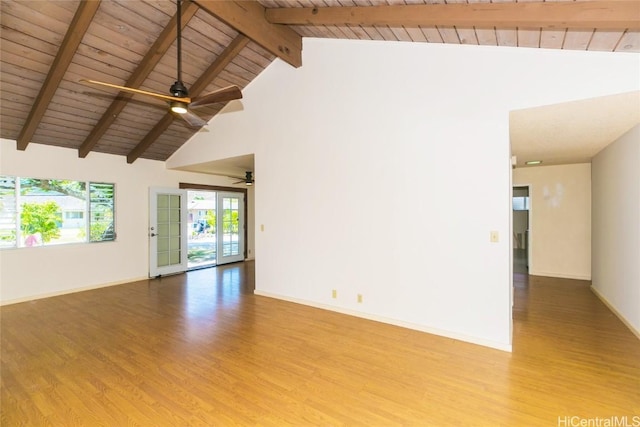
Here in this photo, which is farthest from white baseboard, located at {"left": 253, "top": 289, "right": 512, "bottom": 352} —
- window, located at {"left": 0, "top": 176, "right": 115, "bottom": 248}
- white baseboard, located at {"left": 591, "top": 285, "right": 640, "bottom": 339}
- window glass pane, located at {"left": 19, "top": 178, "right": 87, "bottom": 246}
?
window glass pane, located at {"left": 19, "top": 178, "right": 87, "bottom": 246}

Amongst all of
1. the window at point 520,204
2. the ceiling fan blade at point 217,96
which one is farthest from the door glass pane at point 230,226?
the window at point 520,204

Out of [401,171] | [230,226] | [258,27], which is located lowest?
[230,226]

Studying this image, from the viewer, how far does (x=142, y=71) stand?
397 centimetres

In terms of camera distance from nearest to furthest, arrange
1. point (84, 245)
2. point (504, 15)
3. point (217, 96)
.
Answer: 1. point (504, 15)
2. point (217, 96)
3. point (84, 245)

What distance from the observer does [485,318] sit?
312cm

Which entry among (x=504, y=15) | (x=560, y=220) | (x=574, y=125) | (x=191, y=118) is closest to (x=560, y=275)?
(x=560, y=220)

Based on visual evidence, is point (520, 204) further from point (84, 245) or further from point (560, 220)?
point (84, 245)

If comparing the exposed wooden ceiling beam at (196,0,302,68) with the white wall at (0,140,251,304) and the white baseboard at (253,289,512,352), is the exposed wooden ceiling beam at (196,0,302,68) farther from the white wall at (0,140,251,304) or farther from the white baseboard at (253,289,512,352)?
the white wall at (0,140,251,304)

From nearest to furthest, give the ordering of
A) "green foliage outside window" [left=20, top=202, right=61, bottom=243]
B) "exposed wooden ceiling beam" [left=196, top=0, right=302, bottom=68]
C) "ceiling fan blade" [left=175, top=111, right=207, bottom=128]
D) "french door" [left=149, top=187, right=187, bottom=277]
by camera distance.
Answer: "exposed wooden ceiling beam" [left=196, top=0, right=302, bottom=68], "ceiling fan blade" [left=175, top=111, right=207, bottom=128], "green foliage outside window" [left=20, top=202, right=61, bottom=243], "french door" [left=149, top=187, right=187, bottom=277]

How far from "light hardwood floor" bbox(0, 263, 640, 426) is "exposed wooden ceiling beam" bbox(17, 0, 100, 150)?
279cm

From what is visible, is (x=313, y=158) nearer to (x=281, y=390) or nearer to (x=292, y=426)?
(x=281, y=390)

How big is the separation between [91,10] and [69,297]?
14.8ft

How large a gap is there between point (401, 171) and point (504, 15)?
5.65 feet

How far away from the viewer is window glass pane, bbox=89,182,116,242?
5.68 metres
